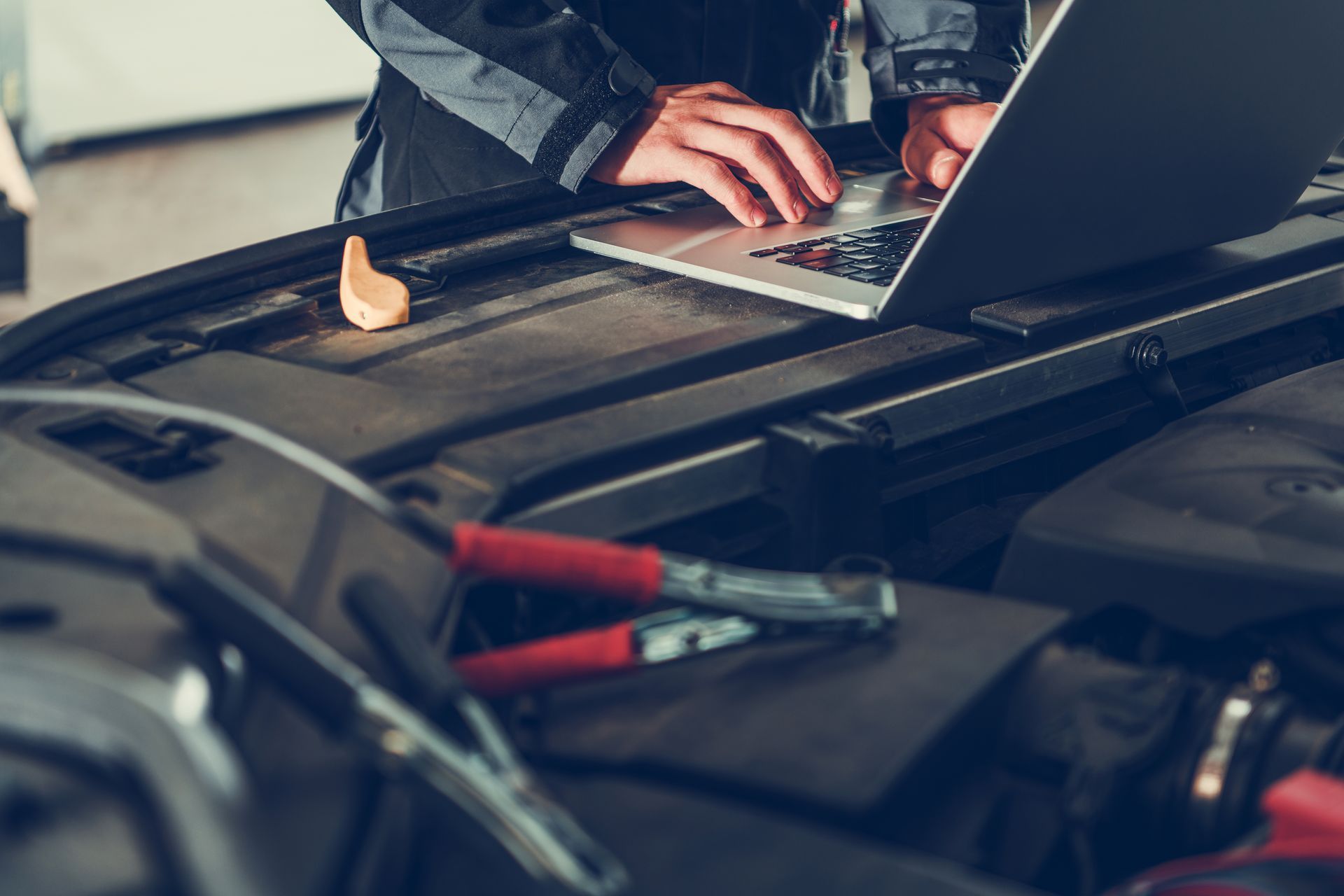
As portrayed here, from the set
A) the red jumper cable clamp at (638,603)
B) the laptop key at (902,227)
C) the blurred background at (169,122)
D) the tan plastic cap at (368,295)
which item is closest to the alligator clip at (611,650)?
the red jumper cable clamp at (638,603)

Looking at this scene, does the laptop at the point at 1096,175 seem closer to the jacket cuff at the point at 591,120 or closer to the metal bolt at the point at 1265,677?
the jacket cuff at the point at 591,120

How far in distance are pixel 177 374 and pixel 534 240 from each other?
28cm

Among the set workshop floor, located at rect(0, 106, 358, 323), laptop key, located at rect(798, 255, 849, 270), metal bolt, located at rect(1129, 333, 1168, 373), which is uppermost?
metal bolt, located at rect(1129, 333, 1168, 373)

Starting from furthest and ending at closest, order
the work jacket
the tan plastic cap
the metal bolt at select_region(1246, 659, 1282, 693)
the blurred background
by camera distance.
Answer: the blurred background
the work jacket
the tan plastic cap
the metal bolt at select_region(1246, 659, 1282, 693)

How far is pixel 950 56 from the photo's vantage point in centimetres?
113

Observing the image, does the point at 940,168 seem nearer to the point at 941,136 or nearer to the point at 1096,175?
the point at 941,136

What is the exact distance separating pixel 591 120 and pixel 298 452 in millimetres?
541

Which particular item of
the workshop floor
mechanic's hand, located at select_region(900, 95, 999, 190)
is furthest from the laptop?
the workshop floor

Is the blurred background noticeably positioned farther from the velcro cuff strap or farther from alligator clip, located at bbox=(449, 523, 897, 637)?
alligator clip, located at bbox=(449, 523, 897, 637)

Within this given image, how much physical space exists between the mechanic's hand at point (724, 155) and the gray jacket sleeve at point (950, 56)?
22cm

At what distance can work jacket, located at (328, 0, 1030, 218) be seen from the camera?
3.08 feet

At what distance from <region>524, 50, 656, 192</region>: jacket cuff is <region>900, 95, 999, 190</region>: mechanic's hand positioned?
23 centimetres

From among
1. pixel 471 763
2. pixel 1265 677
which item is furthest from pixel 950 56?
pixel 471 763

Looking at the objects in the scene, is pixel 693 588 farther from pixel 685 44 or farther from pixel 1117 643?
pixel 685 44
